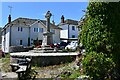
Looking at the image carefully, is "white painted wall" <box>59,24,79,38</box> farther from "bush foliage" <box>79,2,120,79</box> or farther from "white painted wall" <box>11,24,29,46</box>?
"bush foliage" <box>79,2,120,79</box>

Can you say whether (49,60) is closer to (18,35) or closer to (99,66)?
(99,66)

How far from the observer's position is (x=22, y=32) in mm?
52531

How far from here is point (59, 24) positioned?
63.5 m

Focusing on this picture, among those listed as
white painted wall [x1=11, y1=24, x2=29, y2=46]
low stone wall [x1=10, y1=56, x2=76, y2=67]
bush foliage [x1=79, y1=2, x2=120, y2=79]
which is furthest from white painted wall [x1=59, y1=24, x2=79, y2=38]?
bush foliage [x1=79, y1=2, x2=120, y2=79]

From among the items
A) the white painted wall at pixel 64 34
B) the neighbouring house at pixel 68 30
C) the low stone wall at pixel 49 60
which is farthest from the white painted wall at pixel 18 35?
the low stone wall at pixel 49 60

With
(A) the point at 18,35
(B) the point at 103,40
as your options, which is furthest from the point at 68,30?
(B) the point at 103,40

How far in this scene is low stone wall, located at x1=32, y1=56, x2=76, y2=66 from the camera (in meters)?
15.7

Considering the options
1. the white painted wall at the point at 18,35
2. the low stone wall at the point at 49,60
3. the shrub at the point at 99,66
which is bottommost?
the low stone wall at the point at 49,60

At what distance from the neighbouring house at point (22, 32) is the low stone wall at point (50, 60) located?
112 ft

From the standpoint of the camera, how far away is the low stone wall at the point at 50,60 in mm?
15656

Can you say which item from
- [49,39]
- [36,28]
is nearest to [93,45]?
[49,39]

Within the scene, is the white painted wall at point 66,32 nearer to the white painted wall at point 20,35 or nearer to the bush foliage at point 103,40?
the white painted wall at point 20,35

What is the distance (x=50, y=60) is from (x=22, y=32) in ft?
123

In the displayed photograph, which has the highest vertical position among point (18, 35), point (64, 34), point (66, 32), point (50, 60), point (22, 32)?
point (66, 32)
